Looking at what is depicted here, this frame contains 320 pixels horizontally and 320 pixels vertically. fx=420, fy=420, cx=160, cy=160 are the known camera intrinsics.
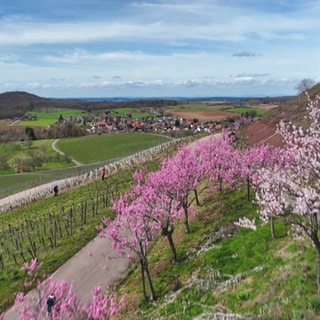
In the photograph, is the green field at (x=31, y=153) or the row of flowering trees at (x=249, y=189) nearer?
the row of flowering trees at (x=249, y=189)

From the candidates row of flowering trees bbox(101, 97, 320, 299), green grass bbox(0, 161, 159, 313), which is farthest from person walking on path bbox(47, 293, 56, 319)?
green grass bbox(0, 161, 159, 313)

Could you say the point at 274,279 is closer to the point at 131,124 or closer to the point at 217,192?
the point at 217,192

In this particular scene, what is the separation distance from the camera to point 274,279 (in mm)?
15594

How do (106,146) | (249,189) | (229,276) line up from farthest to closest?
(106,146) → (249,189) → (229,276)

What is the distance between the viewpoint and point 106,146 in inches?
4555

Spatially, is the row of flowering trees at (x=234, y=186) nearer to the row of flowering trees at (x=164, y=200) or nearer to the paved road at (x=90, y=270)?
the row of flowering trees at (x=164, y=200)

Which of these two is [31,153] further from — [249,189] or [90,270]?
[90,270]

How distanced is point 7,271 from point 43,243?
4.22 meters

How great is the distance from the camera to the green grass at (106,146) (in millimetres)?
105062

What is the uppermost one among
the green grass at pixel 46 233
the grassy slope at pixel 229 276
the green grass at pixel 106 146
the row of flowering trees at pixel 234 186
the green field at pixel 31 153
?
the row of flowering trees at pixel 234 186

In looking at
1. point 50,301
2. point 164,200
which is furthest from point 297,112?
point 50,301

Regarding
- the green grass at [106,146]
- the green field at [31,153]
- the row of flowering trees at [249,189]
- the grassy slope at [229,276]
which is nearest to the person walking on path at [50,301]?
the grassy slope at [229,276]

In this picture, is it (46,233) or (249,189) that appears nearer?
(249,189)

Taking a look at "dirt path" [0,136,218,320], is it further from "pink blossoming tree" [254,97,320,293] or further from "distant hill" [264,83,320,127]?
"distant hill" [264,83,320,127]
